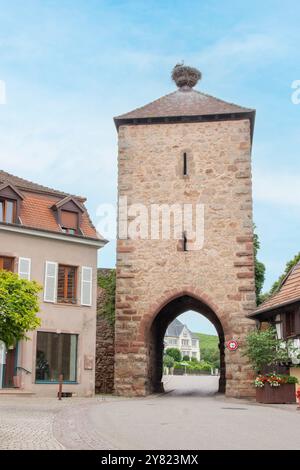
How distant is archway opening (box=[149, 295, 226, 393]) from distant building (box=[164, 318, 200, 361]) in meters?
75.4

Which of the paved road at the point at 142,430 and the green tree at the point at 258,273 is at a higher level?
the green tree at the point at 258,273

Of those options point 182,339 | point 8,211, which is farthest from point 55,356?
point 182,339

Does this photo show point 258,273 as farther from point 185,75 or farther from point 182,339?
point 182,339

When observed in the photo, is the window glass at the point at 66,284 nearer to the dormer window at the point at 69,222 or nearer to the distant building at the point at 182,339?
the dormer window at the point at 69,222

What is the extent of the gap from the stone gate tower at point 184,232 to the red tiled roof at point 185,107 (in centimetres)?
5

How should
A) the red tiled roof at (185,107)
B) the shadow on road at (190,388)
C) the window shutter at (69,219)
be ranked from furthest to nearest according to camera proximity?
the shadow on road at (190,388)
the red tiled roof at (185,107)
the window shutter at (69,219)

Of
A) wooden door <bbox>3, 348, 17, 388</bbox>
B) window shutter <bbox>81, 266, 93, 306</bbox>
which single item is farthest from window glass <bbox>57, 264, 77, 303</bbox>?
wooden door <bbox>3, 348, 17, 388</bbox>

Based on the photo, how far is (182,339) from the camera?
10869cm

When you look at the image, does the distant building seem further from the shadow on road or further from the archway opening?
the archway opening

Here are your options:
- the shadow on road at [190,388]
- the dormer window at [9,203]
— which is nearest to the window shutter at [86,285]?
the dormer window at [9,203]

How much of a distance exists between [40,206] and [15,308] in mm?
12251

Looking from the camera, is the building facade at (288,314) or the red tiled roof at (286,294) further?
the red tiled roof at (286,294)

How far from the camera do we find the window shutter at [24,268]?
2220 centimetres
